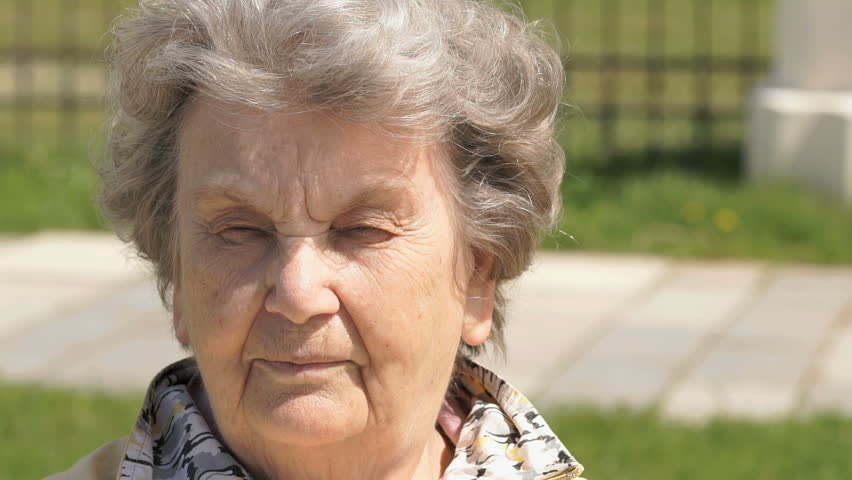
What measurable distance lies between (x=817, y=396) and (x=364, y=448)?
13.5ft

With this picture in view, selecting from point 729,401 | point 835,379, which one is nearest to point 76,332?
point 729,401

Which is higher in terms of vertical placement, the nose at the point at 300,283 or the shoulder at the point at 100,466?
the nose at the point at 300,283

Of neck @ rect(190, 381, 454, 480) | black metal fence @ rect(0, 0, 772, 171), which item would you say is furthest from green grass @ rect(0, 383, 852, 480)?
neck @ rect(190, 381, 454, 480)

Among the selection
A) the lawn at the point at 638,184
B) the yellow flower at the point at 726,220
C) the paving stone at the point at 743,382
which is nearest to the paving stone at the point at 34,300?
the lawn at the point at 638,184

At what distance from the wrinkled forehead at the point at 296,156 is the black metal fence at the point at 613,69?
14.7ft

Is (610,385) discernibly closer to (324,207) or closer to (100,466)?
(100,466)

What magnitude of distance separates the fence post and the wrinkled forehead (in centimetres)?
699

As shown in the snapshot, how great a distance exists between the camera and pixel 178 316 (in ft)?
7.73

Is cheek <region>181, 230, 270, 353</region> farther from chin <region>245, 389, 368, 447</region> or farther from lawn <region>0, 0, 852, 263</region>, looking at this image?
lawn <region>0, 0, 852, 263</region>

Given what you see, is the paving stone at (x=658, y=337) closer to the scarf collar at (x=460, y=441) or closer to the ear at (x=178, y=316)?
the scarf collar at (x=460, y=441)

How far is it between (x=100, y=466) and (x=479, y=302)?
681mm

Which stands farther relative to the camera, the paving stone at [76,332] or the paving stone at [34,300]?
the paving stone at [34,300]

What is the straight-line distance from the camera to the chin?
2.12m

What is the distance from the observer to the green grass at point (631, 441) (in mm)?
5164
